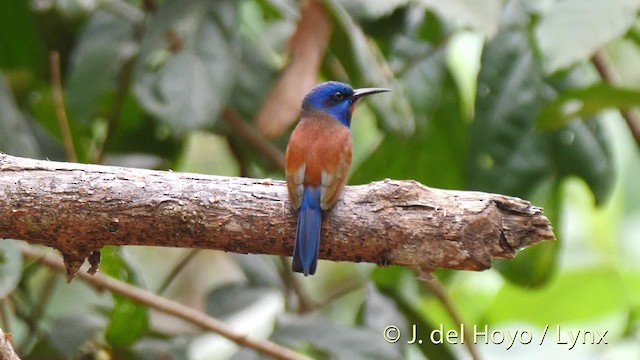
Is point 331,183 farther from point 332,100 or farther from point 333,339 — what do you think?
point 333,339

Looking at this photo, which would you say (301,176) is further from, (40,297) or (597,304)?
(597,304)

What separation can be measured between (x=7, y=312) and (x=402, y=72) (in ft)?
6.43

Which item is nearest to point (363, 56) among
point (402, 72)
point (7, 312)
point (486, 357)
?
point (402, 72)

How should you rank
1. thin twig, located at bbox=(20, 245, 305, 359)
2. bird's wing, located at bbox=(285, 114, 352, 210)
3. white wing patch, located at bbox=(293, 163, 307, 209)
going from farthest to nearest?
thin twig, located at bbox=(20, 245, 305, 359) < bird's wing, located at bbox=(285, 114, 352, 210) < white wing patch, located at bbox=(293, 163, 307, 209)

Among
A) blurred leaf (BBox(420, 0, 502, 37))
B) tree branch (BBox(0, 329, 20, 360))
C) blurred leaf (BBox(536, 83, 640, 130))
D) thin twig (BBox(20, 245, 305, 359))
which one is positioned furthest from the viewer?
blurred leaf (BBox(536, 83, 640, 130))

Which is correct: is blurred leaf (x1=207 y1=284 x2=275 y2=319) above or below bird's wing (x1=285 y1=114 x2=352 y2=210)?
A: below

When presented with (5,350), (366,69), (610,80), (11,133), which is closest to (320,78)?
(366,69)

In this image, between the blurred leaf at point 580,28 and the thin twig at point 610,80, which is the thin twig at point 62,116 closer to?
the blurred leaf at point 580,28

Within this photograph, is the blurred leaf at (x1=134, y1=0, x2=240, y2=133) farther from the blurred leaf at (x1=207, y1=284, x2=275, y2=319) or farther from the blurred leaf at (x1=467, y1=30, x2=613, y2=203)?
the blurred leaf at (x1=467, y1=30, x2=613, y2=203)

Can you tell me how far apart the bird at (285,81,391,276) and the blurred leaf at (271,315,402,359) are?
0.81m

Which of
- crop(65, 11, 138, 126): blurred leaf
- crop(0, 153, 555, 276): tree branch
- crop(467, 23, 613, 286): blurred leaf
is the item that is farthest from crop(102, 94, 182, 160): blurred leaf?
crop(0, 153, 555, 276): tree branch

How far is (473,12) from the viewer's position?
144 inches

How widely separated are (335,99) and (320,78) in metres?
1.13

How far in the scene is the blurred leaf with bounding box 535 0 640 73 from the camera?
3.50 metres
